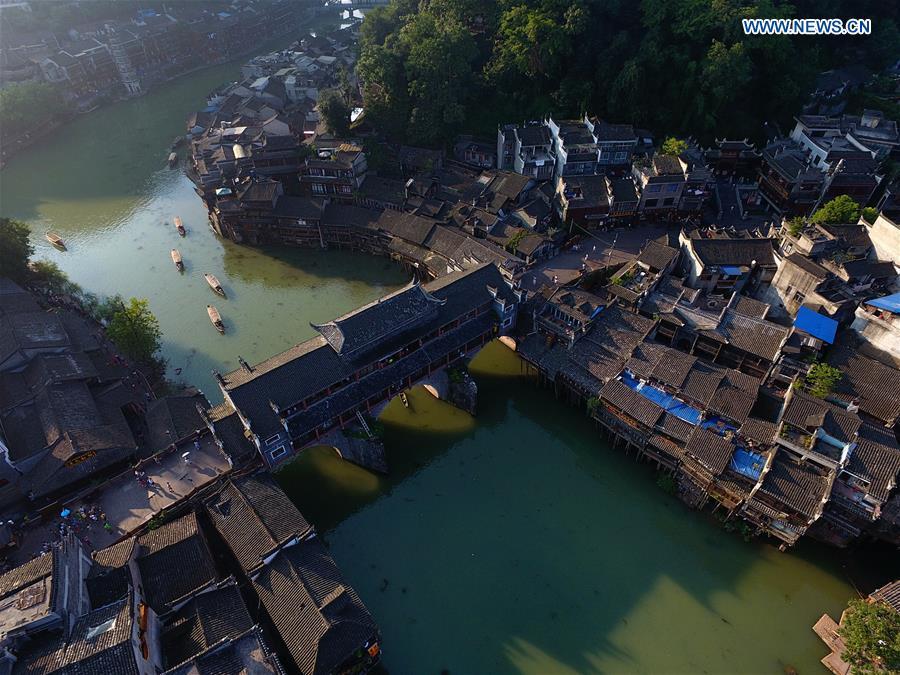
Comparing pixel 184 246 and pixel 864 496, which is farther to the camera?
pixel 184 246

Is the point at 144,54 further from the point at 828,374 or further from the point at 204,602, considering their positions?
the point at 828,374

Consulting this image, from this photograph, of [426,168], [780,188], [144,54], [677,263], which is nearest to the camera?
[677,263]

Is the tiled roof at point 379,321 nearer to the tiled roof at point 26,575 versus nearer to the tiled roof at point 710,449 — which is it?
the tiled roof at point 26,575

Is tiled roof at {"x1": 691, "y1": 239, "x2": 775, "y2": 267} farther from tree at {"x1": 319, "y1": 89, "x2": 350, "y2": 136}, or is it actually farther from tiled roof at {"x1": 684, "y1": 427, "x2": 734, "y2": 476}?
tree at {"x1": 319, "y1": 89, "x2": 350, "y2": 136}

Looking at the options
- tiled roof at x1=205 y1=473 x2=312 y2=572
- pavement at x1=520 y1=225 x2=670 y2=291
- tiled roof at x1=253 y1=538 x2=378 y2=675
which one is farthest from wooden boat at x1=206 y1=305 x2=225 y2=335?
pavement at x1=520 y1=225 x2=670 y2=291

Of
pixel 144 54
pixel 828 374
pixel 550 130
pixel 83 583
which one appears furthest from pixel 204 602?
pixel 144 54
